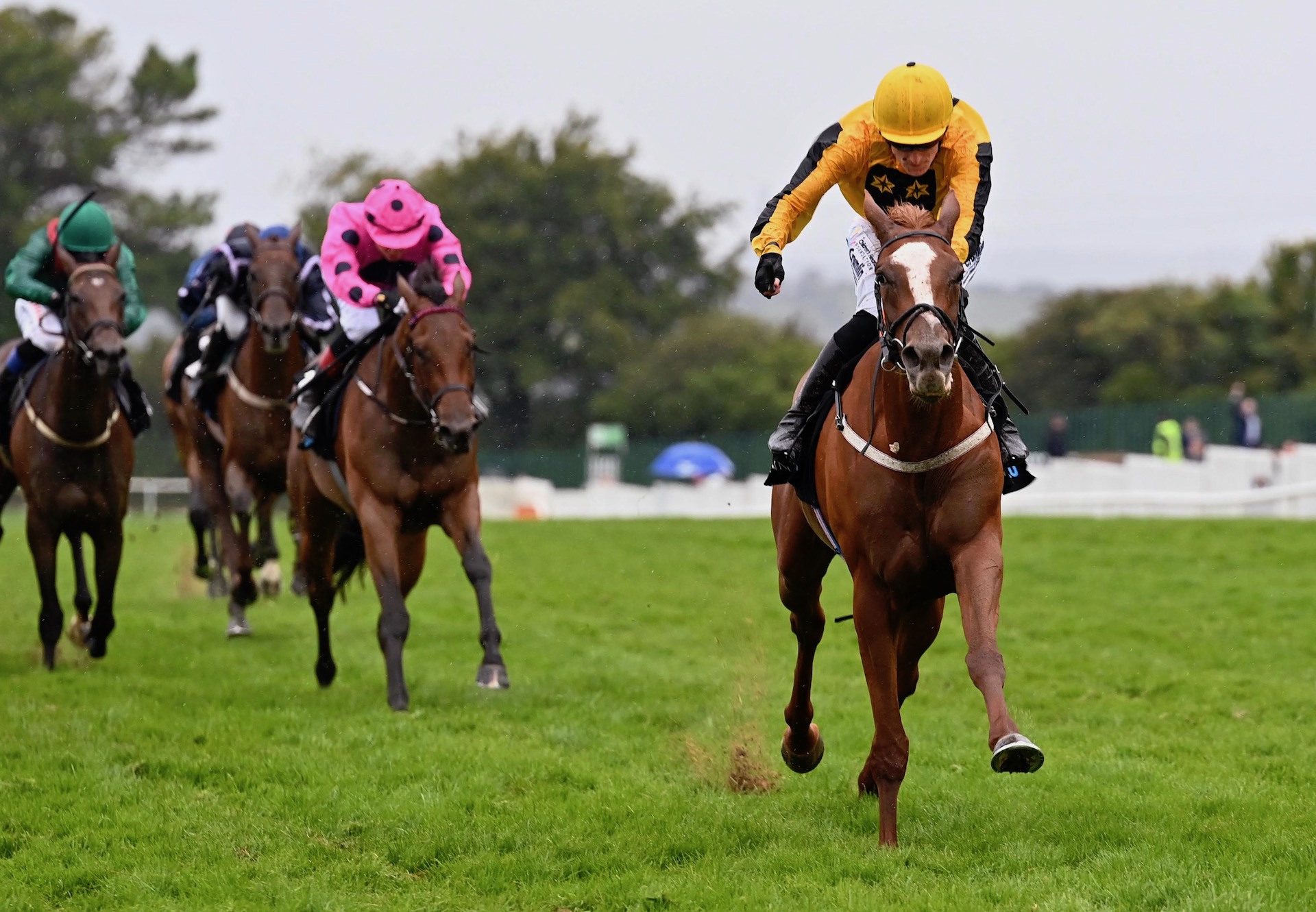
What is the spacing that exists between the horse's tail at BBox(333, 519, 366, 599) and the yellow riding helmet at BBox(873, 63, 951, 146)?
17.4ft

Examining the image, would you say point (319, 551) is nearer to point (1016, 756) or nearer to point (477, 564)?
point (477, 564)

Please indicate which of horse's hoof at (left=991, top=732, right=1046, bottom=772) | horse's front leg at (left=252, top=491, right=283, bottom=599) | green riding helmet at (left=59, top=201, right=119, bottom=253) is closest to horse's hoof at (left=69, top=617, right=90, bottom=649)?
horse's front leg at (left=252, top=491, right=283, bottom=599)

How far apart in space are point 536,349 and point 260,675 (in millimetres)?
39471

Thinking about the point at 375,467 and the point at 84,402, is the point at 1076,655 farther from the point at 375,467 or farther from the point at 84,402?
the point at 84,402

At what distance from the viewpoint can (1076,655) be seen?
12258mm

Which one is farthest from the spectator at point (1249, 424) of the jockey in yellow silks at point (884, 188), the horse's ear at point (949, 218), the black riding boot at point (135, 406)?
the horse's ear at point (949, 218)

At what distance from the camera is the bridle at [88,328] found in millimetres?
10547

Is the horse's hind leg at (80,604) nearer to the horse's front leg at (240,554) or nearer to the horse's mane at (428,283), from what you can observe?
the horse's front leg at (240,554)

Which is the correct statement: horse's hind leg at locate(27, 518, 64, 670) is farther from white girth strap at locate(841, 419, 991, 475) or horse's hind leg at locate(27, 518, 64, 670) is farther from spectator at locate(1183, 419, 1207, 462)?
spectator at locate(1183, 419, 1207, 462)

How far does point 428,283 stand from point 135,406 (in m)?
3.04

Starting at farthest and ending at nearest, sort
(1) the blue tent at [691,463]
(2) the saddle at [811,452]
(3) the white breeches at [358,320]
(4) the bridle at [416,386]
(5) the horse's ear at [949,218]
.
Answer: (1) the blue tent at [691,463]
(3) the white breeches at [358,320]
(4) the bridle at [416,386]
(2) the saddle at [811,452]
(5) the horse's ear at [949,218]

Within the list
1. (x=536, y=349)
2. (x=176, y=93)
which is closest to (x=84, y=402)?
(x=536, y=349)

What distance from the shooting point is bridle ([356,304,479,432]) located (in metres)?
9.51

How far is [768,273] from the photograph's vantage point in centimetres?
676
